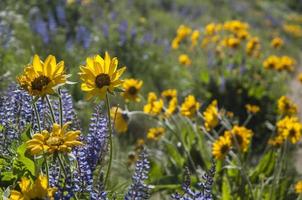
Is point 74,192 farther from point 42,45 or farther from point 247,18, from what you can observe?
point 247,18

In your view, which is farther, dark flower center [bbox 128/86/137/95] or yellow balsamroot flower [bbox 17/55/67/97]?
dark flower center [bbox 128/86/137/95]

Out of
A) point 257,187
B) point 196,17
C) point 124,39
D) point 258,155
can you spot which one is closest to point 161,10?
point 196,17

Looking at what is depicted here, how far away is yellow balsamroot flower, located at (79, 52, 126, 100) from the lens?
7.20ft

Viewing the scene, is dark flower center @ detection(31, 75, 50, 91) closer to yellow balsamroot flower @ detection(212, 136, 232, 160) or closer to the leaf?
the leaf

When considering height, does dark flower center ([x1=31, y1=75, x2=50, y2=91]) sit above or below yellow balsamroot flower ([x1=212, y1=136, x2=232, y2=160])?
below

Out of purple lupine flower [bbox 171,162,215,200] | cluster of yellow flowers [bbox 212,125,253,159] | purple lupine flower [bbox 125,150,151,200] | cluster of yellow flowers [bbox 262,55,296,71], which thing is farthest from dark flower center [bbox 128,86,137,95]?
cluster of yellow flowers [bbox 262,55,296,71]

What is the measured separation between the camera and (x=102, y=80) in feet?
7.20

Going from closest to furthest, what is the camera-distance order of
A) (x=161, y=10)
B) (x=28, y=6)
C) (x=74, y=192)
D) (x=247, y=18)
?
(x=74, y=192) < (x=28, y=6) < (x=161, y=10) < (x=247, y=18)

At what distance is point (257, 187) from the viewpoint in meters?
3.61

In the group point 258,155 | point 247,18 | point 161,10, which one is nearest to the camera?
point 258,155

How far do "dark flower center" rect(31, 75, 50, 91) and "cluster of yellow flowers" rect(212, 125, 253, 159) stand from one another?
1528mm

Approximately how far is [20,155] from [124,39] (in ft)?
15.4

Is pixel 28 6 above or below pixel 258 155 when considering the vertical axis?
above

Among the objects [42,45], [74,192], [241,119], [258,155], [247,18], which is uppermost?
[247,18]
